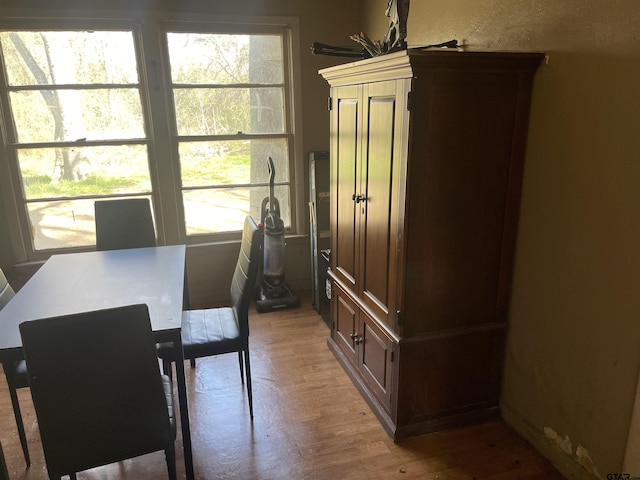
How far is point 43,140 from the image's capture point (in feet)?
11.1

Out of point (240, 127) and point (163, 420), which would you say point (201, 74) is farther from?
point (163, 420)

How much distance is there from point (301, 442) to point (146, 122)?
260 cm

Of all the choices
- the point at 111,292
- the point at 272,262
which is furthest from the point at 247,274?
the point at 272,262

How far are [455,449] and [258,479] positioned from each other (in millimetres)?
924

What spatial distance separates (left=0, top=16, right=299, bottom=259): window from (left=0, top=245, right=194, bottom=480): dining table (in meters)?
1.05

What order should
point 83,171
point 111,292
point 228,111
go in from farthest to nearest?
1. point 228,111
2. point 83,171
3. point 111,292

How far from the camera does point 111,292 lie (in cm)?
212

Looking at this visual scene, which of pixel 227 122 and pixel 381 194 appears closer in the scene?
pixel 381 194

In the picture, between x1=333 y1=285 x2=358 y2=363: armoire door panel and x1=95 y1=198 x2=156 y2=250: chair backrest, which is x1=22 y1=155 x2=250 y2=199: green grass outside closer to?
x1=95 y1=198 x2=156 y2=250: chair backrest

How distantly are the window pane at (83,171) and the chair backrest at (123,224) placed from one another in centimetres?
73

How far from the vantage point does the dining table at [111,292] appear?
5.79 feet

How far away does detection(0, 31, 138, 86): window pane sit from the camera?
324 cm

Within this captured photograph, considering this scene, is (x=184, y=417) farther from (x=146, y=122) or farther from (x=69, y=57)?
(x=69, y=57)

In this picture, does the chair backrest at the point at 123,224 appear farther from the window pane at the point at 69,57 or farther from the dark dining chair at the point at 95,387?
the dark dining chair at the point at 95,387
